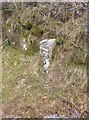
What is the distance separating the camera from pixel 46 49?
14.7ft

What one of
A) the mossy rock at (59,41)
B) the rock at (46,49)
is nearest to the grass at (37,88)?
the rock at (46,49)

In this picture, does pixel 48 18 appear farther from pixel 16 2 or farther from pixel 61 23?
pixel 16 2

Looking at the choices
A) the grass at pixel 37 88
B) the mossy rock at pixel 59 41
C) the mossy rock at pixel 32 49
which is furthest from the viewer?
the mossy rock at pixel 32 49

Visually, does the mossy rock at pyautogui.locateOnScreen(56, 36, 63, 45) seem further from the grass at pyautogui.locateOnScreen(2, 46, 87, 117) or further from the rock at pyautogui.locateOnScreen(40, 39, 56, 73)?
the grass at pyautogui.locateOnScreen(2, 46, 87, 117)

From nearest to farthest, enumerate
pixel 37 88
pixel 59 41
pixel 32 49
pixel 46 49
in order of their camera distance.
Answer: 1. pixel 37 88
2. pixel 46 49
3. pixel 59 41
4. pixel 32 49

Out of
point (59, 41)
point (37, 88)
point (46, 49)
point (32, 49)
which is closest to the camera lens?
point (37, 88)

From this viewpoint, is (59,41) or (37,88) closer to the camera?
(37,88)

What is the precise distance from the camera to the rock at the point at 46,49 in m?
4.43

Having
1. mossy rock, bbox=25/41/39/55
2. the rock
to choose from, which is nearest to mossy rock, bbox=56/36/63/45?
the rock

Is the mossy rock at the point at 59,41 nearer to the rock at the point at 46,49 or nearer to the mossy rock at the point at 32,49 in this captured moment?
the rock at the point at 46,49

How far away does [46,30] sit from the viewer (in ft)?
16.0

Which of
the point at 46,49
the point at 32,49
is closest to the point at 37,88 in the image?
the point at 46,49

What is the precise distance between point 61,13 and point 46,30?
406mm

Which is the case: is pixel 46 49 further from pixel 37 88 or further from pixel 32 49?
pixel 37 88
